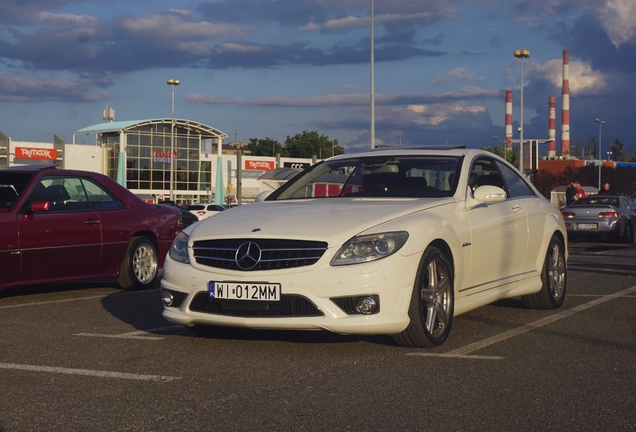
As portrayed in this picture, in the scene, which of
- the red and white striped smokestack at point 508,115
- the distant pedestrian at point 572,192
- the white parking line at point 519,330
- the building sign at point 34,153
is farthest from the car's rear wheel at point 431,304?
the red and white striped smokestack at point 508,115

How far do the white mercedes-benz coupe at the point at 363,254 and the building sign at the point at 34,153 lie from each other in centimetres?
6983

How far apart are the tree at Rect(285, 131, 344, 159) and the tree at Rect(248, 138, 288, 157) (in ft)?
7.37

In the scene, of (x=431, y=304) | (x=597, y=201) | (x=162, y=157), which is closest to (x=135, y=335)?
(x=431, y=304)

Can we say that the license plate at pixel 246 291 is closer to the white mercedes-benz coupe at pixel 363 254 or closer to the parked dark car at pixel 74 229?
the white mercedes-benz coupe at pixel 363 254

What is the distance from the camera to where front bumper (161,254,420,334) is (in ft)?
18.8

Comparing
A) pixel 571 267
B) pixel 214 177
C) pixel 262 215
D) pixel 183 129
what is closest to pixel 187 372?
pixel 262 215

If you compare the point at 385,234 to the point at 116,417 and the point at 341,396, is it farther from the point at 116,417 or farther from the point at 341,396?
the point at 116,417

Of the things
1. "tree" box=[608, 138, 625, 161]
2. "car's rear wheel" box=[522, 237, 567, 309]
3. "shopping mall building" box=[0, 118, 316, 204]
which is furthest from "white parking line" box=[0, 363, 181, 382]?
"tree" box=[608, 138, 625, 161]

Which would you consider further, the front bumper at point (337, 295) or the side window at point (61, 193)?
the side window at point (61, 193)

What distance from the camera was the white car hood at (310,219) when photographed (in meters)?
5.92

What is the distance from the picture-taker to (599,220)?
75.3 feet

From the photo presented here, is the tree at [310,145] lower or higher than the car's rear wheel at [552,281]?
higher

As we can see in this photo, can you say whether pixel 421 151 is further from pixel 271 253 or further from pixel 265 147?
pixel 265 147

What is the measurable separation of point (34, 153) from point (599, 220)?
5975cm
